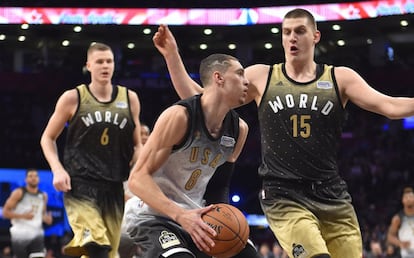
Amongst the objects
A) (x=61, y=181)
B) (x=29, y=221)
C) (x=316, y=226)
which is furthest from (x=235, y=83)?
(x=29, y=221)

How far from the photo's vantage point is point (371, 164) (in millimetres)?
23312

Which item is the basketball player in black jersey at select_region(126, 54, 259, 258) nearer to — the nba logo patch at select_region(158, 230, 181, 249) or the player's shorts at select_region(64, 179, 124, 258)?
the nba logo patch at select_region(158, 230, 181, 249)

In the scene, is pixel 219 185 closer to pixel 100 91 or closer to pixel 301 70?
pixel 301 70

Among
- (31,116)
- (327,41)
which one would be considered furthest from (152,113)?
(327,41)

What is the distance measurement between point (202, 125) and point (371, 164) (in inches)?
757

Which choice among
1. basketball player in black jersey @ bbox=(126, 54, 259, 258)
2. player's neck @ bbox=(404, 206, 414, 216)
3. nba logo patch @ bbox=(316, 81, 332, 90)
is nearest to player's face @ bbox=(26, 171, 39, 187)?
player's neck @ bbox=(404, 206, 414, 216)

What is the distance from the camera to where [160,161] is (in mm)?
4680

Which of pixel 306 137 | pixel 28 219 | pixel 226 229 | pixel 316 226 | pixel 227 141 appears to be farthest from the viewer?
pixel 28 219

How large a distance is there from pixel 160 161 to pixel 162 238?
18.6 inches

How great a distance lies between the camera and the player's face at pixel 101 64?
7238 millimetres

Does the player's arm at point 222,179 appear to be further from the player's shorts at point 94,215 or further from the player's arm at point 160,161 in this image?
the player's shorts at point 94,215

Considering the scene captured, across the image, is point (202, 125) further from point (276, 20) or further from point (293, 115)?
point (276, 20)

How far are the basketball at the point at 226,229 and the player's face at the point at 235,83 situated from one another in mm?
756

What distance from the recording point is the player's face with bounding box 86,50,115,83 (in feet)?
23.7
